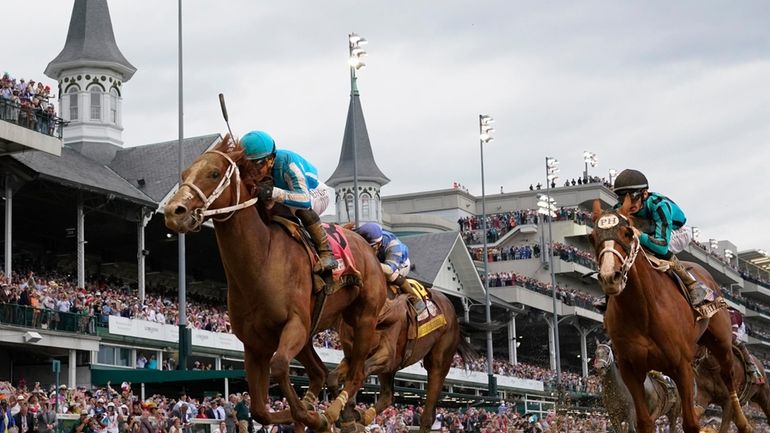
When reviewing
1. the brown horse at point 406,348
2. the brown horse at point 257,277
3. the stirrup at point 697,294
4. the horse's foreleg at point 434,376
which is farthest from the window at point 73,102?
the brown horse at point 257,277

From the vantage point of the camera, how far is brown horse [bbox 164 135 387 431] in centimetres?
987

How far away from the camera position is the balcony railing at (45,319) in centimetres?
2925

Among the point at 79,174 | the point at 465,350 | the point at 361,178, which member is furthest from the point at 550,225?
the point at 465,350

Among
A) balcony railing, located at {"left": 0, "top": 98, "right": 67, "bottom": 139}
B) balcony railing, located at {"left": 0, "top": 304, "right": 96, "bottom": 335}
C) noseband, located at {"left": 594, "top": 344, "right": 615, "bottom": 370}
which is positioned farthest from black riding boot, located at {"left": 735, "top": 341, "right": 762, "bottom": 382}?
balcony railing, located at {"left": 0, "top": 98, "right": 67, "bottom": 139}

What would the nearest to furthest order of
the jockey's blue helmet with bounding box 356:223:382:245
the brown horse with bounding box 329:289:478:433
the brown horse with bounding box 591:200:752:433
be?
1. the brown horse with bounding box 591:200:752:433
2. the brown horse with bounding box 329:289:478:433
3. the jockey's blue helmet with bounding box 356:223:382:245

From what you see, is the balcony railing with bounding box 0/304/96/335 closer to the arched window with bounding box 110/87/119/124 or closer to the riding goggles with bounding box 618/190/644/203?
the riding goggles with bounding box 618/190/644/203

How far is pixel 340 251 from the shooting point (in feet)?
37.6

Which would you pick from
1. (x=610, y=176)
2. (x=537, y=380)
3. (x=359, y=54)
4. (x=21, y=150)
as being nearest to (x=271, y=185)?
(x=359, y=54)

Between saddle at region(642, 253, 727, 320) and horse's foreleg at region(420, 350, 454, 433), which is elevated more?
saddle at region(642, 253, 727, 320)

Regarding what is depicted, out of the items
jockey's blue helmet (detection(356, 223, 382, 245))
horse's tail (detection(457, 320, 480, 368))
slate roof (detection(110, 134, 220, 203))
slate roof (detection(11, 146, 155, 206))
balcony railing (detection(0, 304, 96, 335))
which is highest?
slate roof (detection(110, 134, 220, 203))

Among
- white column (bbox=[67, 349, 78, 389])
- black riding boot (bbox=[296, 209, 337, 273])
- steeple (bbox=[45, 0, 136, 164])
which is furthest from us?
steeple (bbox=[45, 0, 136, 164])

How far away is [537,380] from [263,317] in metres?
54.2

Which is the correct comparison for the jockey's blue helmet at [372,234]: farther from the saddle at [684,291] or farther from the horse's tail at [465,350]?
the saddle at [684,291]

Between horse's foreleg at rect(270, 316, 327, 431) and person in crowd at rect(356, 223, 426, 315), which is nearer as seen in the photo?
horse's foreleg at rect(270, 316, 327, 431)
